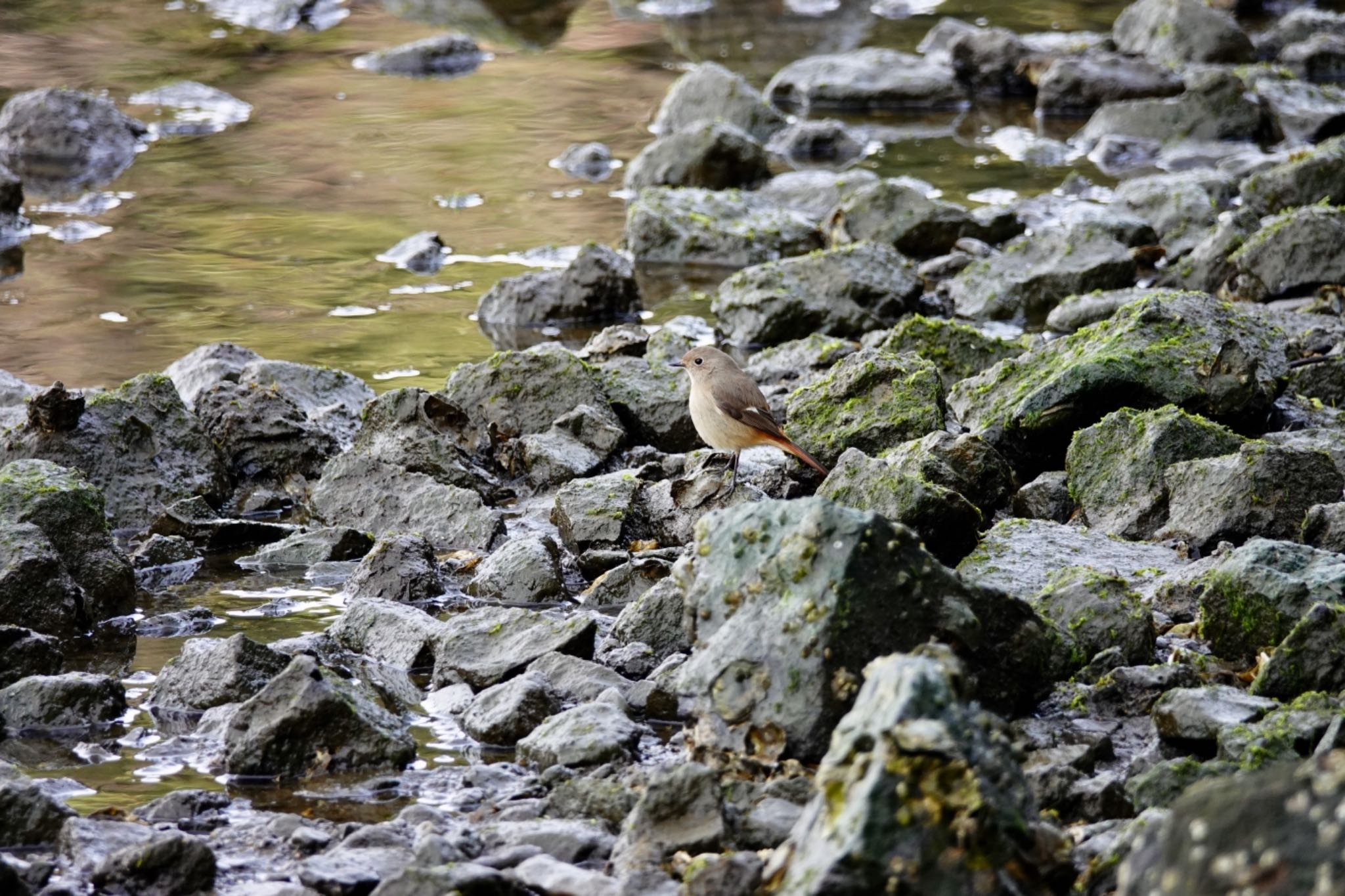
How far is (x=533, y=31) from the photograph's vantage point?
18984mm

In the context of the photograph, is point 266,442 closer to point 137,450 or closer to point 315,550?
point 137,450

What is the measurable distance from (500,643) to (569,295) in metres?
4.89

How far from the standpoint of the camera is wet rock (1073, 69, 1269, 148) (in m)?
13.8

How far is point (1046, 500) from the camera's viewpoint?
6.17 metres

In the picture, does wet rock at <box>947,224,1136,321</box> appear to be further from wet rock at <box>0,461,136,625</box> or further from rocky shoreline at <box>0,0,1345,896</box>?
wet rock at <box>0,461,136,625</box>

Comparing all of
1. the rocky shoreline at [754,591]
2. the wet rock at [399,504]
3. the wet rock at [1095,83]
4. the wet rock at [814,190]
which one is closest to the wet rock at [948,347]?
the rocky shoreline at [754,591]

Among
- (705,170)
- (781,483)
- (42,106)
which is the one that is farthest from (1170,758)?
(42,106)

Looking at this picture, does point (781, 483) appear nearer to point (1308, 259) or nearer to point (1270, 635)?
point (1270, 635)

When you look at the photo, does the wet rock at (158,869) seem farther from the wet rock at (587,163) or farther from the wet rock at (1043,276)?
the wet rock at (587,163)

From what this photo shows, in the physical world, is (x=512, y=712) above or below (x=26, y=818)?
below

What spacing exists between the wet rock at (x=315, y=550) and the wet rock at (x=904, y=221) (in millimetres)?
5225

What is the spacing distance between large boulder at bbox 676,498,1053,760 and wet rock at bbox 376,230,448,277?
686 centimetres

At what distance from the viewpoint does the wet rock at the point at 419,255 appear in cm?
1091

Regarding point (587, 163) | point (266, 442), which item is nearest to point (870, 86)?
point (587, 163)
